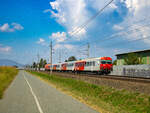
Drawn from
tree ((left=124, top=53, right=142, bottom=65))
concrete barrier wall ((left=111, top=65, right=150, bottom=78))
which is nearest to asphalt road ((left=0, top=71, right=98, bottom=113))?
concrete barrier wall ((left=111, top=65, right=150, bottom=78))

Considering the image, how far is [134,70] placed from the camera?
30734 mm

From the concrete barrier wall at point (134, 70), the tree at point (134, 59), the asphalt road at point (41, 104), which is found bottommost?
the asphalt road at point (41, 104)

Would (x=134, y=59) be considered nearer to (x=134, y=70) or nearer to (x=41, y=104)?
(x=134, y=70)

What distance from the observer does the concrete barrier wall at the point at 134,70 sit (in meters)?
27.9

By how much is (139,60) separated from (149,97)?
4162 centimetres

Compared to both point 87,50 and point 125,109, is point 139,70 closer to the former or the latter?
point 87,50

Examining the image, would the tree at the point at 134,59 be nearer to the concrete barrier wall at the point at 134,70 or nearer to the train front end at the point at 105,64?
the concrete barrier wall at the point at 134,70

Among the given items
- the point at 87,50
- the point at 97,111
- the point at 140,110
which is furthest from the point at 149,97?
the point at 87,50

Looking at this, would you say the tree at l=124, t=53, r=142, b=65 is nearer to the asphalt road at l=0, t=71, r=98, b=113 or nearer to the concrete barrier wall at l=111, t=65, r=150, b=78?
the concrete barrier wall at l=111, t=65, r=150, b=78

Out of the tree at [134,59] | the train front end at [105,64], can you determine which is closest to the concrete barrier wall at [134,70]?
the train front end at [105,64]

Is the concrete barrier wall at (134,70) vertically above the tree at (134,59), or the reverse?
the tree at (134,59)

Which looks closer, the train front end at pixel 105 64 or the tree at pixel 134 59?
the train front end at pixel 105 64

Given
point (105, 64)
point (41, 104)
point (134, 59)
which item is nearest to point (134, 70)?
point (105, 64)

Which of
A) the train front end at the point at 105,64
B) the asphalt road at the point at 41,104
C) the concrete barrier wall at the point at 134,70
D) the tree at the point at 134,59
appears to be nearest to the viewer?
the asphalt road at the point at 41,104
